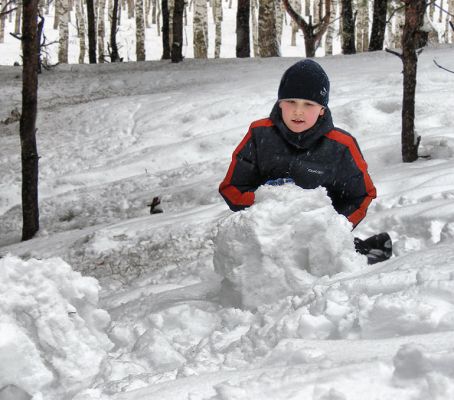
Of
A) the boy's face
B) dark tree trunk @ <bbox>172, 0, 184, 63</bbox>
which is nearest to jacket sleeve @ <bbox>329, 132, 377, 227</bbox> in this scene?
the boy's face

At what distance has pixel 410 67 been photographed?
6047 millimetres

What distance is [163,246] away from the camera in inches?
210

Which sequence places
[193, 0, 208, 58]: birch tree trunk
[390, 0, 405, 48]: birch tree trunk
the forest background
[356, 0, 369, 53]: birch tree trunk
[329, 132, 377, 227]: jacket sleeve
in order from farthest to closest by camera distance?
1. [356, 0, 369, 53]: birch tree trunk
2. [193, 0, 208, 58]: birch tree trunk
3. [390, 0, 405, 48]: birch tree trunk
4. the forest background
5. [329, 132, 377, 227]: jacket sleeve

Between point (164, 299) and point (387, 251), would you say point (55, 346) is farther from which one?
point (387, 251)

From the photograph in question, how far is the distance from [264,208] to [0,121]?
426 inches

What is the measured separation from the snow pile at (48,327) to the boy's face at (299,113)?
1325 mm

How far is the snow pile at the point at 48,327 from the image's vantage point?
6.73ft

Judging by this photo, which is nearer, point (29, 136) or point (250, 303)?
point (250, 303)

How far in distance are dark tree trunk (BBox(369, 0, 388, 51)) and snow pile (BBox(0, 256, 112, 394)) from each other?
44.1 ft

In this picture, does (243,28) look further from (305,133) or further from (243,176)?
(305,133)

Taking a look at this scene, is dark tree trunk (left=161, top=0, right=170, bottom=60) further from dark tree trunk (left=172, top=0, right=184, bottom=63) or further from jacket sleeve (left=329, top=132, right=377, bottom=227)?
jacket sleeve (left=329, top=132, right=377, bottom=227)

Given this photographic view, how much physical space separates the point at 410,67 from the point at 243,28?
35.1 feet

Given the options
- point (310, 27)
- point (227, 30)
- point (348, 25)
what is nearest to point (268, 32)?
point (348, 25)

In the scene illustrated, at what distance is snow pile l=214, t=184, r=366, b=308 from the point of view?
8.57ft
